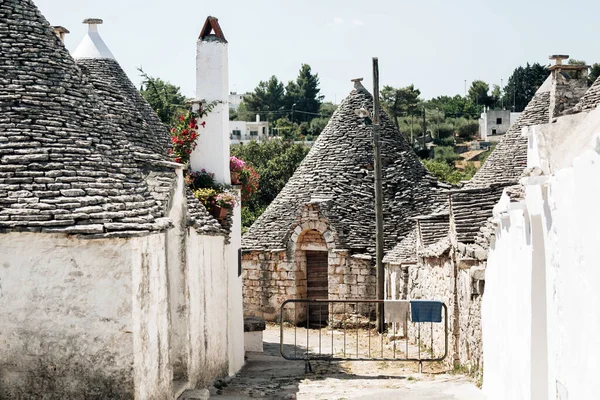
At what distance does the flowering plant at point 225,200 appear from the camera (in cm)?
1505

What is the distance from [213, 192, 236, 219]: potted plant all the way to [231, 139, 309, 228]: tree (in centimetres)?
2227

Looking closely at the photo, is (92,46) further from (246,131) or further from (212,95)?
(246,131)

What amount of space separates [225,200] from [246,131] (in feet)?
201

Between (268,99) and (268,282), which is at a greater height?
(268,99)

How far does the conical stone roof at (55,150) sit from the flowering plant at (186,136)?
4976 millimetres

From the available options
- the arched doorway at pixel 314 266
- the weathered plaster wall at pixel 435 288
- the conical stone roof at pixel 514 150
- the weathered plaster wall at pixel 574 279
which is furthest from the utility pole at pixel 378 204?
the weathered plaster wall at pixel 574 279

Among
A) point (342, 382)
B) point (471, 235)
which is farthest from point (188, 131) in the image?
point (471, 235)

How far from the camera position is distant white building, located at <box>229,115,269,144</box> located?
240ft

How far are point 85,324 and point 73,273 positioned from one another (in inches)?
18.6

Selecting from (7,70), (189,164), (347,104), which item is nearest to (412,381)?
(189,164)

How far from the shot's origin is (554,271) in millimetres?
5840

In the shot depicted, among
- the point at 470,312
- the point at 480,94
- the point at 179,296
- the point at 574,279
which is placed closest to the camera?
the point at 574,279

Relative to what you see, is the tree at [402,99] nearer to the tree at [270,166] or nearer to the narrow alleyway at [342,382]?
the tree at [270,166]

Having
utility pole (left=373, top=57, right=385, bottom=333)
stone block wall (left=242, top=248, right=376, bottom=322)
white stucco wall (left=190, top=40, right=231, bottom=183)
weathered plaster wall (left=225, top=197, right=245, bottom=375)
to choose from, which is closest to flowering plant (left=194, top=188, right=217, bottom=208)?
white stucco wall (left=190, top=40, right=231, bottom=183)
